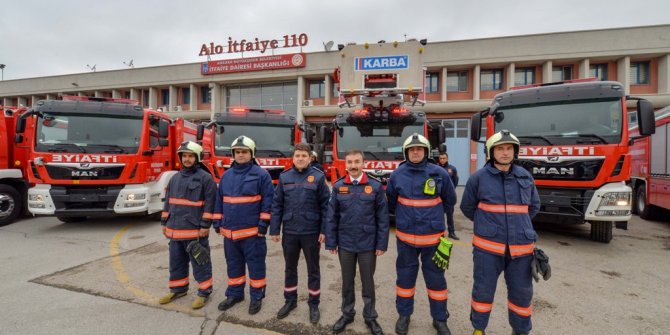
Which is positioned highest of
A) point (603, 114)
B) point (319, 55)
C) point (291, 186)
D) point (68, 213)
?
point (319, 55)

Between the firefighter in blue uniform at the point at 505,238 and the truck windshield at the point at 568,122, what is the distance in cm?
326

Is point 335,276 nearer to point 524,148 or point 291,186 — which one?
point 291,186

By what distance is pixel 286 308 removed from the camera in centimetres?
295

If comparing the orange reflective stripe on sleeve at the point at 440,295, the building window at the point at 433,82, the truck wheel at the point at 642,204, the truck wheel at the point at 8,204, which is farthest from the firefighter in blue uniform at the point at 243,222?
the building window at the point at 433,82

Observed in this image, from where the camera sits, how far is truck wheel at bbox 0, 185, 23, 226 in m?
6.73

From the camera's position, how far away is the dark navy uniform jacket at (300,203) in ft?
9.50

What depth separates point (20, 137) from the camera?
632 centimetres

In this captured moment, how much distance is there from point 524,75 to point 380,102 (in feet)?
55.1

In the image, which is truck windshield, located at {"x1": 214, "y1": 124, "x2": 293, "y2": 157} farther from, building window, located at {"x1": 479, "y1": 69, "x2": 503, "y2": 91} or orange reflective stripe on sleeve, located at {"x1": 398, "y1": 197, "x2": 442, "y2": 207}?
building window, located at {"x1": 479, "y1": 69, "x2": 503, "y2": 91}

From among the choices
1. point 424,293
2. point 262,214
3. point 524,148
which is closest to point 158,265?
point 262,214

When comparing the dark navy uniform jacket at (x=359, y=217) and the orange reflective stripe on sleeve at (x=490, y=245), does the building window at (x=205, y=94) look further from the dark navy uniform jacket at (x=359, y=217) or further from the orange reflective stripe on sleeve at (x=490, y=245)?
the orange reflective stripe on sleeve at (x=490, y=245)

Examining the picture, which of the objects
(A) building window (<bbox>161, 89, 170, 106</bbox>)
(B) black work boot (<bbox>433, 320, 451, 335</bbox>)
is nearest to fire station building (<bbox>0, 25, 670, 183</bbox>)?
(A) building window (<bbox>161, 89, 170, 106</bbox>)

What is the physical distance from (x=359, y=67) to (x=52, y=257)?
20.7 ft

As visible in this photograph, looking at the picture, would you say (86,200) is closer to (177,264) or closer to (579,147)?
(177,264)
